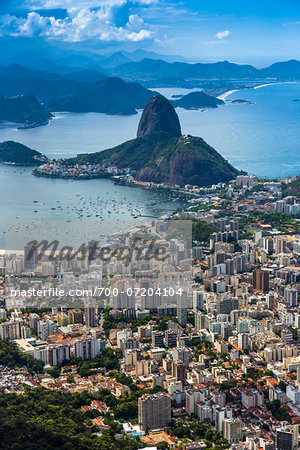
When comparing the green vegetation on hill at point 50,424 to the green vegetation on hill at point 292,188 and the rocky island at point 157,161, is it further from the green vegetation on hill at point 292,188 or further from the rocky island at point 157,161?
the rocky island at point 157,161

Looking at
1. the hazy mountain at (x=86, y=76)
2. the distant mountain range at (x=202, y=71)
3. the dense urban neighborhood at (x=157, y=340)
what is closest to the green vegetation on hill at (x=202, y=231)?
the dense urban neighborhood at (x=157, y=340)

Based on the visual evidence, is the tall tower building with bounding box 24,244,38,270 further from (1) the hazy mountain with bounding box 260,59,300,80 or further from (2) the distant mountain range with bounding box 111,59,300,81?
(1) the hazy mountain with bounding box 260,59,300,80

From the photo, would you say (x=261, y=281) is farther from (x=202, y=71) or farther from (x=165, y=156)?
(x=202, y=71)

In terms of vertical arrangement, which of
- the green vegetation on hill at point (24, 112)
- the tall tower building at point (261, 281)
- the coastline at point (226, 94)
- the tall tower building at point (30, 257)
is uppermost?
the coastline at point (226, 94)

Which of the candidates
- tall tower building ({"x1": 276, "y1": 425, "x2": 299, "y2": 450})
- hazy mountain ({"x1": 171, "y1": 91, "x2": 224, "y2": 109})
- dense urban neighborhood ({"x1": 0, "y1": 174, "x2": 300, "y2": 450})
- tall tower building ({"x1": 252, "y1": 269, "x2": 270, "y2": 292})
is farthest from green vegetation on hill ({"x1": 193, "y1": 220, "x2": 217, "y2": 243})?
hazy mountain ({"x1": 171, "y1": 91, "x2": 224, "y2": 109})

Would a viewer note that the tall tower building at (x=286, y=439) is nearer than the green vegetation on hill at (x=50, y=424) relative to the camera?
No

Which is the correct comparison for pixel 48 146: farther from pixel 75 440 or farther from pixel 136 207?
pixel 75 440

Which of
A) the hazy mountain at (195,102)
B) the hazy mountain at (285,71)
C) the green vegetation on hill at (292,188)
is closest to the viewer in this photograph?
the green vegetation on hill at (292,188)

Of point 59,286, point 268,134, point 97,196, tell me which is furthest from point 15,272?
point 268,134
